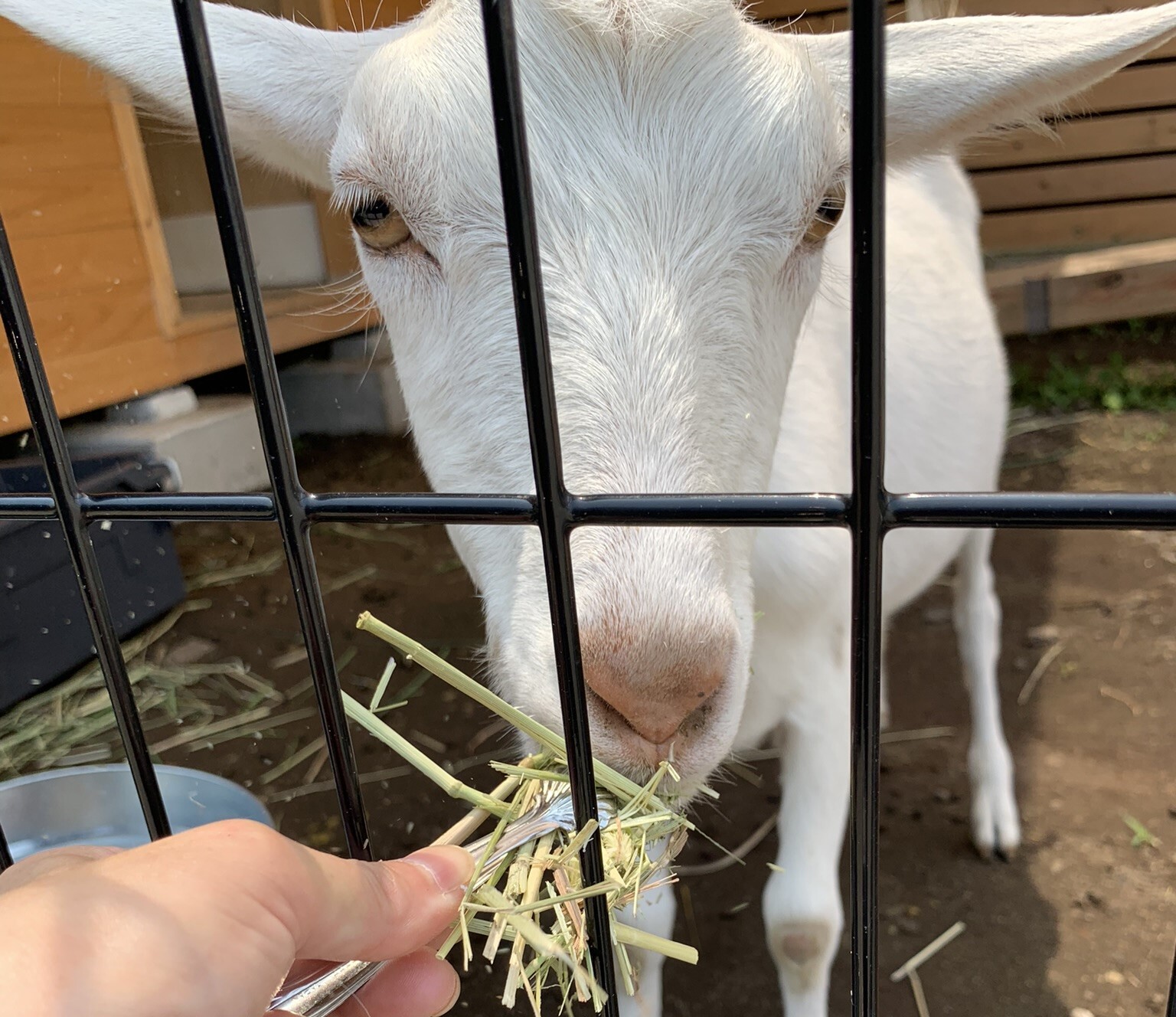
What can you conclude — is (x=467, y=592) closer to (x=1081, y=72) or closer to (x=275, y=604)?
(x=275, y=604)

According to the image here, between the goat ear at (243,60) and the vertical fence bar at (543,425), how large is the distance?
2.92 ft

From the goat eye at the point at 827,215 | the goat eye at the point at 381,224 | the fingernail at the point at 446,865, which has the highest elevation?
the goat eye at the point at 381,224

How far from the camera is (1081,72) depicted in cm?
116

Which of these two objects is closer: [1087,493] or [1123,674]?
[1087,493]

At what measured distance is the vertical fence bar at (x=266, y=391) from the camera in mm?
563

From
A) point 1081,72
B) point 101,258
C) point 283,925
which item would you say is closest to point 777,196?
point 1081,72

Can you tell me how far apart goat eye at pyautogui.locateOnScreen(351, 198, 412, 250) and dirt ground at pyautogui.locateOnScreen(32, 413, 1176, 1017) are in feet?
2.21

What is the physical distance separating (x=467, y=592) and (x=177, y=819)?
1922 millimetres

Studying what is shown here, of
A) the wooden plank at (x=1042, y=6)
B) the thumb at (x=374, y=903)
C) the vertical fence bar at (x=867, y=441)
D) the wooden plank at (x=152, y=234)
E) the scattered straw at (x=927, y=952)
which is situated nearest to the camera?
the vertical fence bar at (x=867, y=441)

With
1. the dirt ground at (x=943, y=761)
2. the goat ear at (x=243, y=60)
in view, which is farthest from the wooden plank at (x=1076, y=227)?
the goat ear at (x=243, y=60)

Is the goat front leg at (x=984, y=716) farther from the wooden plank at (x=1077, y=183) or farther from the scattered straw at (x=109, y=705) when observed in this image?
the wooden plank at (x=1077, y=183)

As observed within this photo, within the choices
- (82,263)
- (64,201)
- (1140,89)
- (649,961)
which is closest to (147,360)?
(82,263)

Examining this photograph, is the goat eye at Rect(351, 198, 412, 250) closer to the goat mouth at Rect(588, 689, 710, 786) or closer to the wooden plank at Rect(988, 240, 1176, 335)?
the goat mouth at Rect(588, 689, 710, 786)

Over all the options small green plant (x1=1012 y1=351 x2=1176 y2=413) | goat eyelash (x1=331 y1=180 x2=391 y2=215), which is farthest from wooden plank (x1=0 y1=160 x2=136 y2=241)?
small green plant (x1=1012 y1=351 x2=1176 y2=413)
